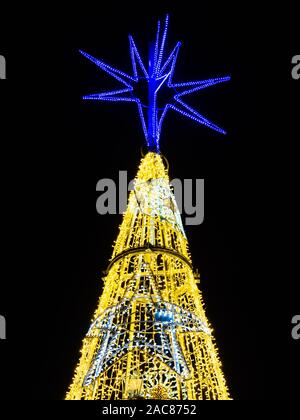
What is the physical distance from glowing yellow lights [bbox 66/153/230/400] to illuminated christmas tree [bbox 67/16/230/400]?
2 cm

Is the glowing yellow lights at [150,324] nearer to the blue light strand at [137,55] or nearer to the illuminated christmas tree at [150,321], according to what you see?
the illuminated christmas tree at [150,321]

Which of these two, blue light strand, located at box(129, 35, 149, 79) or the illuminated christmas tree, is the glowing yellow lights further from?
blue light strand, located at box(129, 35, 149, 79)

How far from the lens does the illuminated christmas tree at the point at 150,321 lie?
47.2 ft

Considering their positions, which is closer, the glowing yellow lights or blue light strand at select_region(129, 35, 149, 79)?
the glowing yellow lights

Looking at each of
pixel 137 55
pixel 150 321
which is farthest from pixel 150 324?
pixel 137 55

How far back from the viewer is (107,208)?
1941cm

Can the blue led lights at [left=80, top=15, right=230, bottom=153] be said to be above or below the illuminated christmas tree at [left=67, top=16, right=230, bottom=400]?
above

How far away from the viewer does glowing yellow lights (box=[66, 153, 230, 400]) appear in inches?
567

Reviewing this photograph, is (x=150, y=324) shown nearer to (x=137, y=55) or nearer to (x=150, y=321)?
(x=150, y=321)

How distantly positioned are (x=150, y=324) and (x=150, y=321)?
116 centimetres

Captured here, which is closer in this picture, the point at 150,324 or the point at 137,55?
the point at 150,324

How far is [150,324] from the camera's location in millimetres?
15930

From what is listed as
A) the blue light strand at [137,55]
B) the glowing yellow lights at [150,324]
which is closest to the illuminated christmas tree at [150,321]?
the glowing yellow lights at [150,324]

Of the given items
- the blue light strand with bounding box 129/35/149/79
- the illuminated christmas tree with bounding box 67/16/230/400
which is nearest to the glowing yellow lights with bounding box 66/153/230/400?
the illuminated christmas tree with bounding box 67/16/230/400
